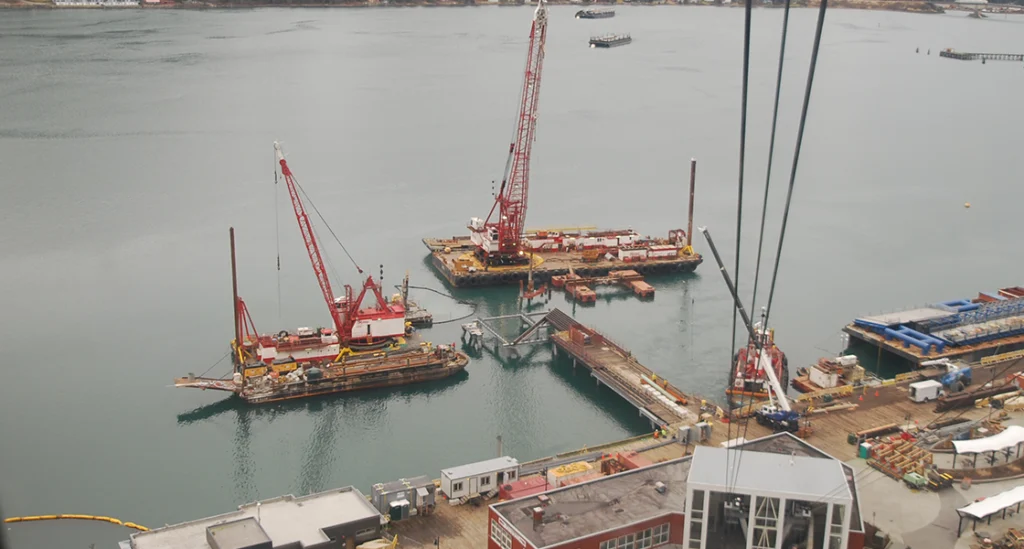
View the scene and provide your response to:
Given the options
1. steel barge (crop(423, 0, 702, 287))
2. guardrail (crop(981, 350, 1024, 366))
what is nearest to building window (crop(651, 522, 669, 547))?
guardrail (crop(981, 350, 1024, 366))

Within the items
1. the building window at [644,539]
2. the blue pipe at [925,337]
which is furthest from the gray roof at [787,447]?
the blue pipe at [925,337]

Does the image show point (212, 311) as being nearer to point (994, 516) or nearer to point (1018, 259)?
point (994, 516)

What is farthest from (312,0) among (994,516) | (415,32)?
(994,516)

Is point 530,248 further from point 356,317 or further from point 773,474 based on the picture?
point 773,474

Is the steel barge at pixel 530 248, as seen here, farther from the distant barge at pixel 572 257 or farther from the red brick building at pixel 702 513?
the red brick building at pixel 702 513

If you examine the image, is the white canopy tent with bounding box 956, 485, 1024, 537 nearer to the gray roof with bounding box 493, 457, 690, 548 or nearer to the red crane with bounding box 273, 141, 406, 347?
the gray roof with bounding box 493, 457, 690, 548

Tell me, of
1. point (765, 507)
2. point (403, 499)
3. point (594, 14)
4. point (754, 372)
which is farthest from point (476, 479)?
point (594, 14)
